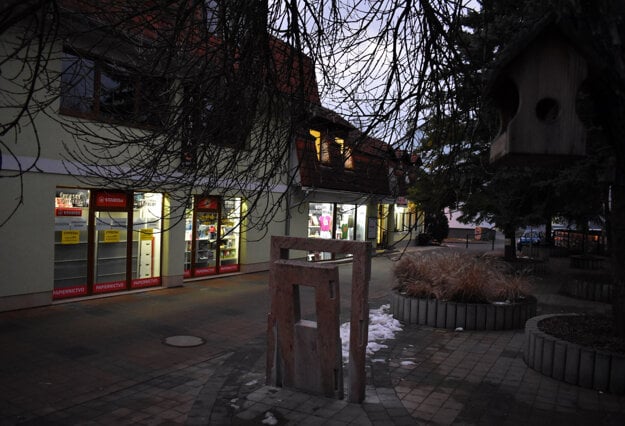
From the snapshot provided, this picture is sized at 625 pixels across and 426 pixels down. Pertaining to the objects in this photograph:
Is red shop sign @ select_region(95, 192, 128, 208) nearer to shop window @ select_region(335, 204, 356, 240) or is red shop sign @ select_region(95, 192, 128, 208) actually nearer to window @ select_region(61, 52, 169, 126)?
window @ select_region(61, 52, 169, 126)

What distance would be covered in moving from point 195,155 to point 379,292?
9285 mm

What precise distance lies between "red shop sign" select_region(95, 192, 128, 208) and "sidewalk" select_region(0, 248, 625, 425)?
2.59 m

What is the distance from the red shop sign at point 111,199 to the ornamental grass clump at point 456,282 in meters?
6.51

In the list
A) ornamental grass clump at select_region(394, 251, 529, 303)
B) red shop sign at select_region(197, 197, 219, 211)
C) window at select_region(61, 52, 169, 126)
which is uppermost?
window at select_region(61, 52, 169, 126)

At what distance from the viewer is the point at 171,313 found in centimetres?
968

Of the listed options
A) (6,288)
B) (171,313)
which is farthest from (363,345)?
(6,288)

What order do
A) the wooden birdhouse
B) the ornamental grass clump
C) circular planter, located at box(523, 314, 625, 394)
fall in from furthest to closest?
the ornamental grass clump
circular planter, located at box(523, 314, 625, 394)
the wooden birdhouse

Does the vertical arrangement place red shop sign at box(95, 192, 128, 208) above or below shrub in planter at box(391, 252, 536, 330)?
above

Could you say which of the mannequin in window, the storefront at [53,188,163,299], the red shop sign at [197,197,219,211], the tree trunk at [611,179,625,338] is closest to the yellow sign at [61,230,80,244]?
the storefront at [53,188,163,299]

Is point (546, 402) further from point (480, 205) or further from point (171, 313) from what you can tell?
point (480, 205)

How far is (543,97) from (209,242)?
1173 centimetres

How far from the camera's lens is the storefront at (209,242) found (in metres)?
13.6

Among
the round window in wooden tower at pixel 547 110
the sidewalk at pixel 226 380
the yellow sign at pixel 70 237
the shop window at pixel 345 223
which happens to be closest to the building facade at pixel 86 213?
the yellow sign at pixel 70 237

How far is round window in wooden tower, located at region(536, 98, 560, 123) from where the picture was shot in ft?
11.2
